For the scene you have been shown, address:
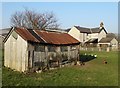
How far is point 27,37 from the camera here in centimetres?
2603

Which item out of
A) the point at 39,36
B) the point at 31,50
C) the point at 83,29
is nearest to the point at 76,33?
the point at 83,29

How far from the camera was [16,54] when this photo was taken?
26.2 m

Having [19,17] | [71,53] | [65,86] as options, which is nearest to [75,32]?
[19,17]

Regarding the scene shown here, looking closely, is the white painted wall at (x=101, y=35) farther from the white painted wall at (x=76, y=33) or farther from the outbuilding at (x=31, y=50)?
the outbuilding at (x=31, y=50)

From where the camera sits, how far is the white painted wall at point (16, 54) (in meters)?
25.2

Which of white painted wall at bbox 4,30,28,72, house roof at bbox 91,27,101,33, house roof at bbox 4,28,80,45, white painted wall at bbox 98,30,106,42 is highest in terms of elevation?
house roof at bbox 91,27,101,33

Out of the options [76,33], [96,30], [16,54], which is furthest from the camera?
[96,30]

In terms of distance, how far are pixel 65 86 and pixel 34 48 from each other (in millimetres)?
9012

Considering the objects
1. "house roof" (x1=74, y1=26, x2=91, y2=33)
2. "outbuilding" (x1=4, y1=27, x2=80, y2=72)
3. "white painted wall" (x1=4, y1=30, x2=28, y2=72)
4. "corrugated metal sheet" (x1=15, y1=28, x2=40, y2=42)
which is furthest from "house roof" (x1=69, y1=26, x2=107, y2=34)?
"white painted wall" (x1=4, y1=30, x2=28, y2=72)

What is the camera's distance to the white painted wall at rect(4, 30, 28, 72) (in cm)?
2517

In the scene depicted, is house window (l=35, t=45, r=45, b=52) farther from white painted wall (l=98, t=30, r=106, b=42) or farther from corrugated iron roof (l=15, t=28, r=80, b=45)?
white painted wall (l=98, t=30, r=106, b=42)

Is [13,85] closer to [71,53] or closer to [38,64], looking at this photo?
[38,64]

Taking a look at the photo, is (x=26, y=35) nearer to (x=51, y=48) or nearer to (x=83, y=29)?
(x=51, y=48)

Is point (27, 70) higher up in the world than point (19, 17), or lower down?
lower down
